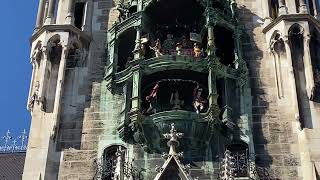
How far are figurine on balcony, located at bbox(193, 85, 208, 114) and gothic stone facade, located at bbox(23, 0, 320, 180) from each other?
31mm

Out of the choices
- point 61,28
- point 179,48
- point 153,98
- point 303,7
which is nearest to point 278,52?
point 303,7

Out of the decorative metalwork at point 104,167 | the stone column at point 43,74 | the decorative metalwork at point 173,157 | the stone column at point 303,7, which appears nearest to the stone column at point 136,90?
the decorative metalwork at point 173,157

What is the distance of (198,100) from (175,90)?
886mm

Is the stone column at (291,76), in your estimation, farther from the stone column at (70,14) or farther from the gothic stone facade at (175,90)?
the stone column at (70,14)

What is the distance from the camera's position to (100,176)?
19422 mm

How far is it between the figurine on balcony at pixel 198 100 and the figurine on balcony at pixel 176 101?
379 millimetres

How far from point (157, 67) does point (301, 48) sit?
4011mm

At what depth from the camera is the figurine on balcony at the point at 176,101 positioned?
69.1ft

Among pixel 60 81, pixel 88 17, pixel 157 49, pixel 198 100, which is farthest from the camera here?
pixel 88 17

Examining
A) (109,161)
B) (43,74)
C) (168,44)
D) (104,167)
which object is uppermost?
(168,44)

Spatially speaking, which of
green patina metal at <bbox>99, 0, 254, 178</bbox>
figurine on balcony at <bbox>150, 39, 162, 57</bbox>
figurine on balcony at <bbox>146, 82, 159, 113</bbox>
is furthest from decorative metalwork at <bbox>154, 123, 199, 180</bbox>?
figurine on balcony at <bbox>150, 39, 162, 57</bbox>

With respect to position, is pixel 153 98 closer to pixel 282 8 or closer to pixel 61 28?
pixel 61 28

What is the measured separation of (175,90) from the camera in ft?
71.1

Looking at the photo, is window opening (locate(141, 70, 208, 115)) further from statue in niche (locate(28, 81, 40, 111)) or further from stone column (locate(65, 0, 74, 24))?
stone column (locate(65, 0, 74, 24))
